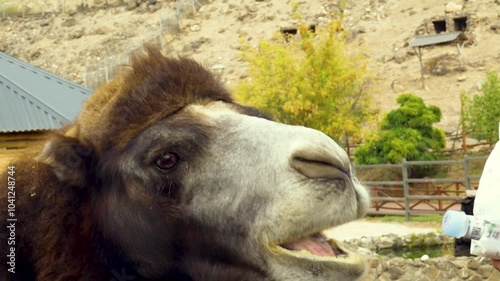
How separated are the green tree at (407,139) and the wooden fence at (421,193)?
1052mm

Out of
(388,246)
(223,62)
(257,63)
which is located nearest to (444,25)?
(223,62)

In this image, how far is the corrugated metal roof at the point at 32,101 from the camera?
10648 mm

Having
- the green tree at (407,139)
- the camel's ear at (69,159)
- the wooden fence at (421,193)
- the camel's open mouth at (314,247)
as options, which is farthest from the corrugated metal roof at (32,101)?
the green tree at (407,139)

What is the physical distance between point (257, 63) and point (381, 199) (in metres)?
7.93

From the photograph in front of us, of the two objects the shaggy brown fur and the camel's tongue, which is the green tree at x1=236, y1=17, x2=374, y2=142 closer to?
the shaggy brown fur

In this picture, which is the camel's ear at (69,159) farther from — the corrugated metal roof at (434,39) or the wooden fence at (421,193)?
the corrugated metal roof at (434,39)

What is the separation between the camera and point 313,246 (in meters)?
3.01

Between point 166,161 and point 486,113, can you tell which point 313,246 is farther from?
point 486,113

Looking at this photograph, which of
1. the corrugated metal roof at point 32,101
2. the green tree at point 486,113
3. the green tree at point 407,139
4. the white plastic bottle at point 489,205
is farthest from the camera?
the green tree at point 486,113

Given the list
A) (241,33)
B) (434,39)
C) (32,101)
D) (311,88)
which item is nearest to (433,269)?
(32,101)

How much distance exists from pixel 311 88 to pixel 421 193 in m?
5.43

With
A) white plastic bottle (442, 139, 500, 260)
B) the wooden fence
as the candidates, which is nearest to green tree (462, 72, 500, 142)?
the wooden fence

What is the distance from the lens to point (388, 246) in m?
16.6

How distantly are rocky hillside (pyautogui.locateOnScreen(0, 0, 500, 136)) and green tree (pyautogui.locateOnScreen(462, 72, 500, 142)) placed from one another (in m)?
2.74
